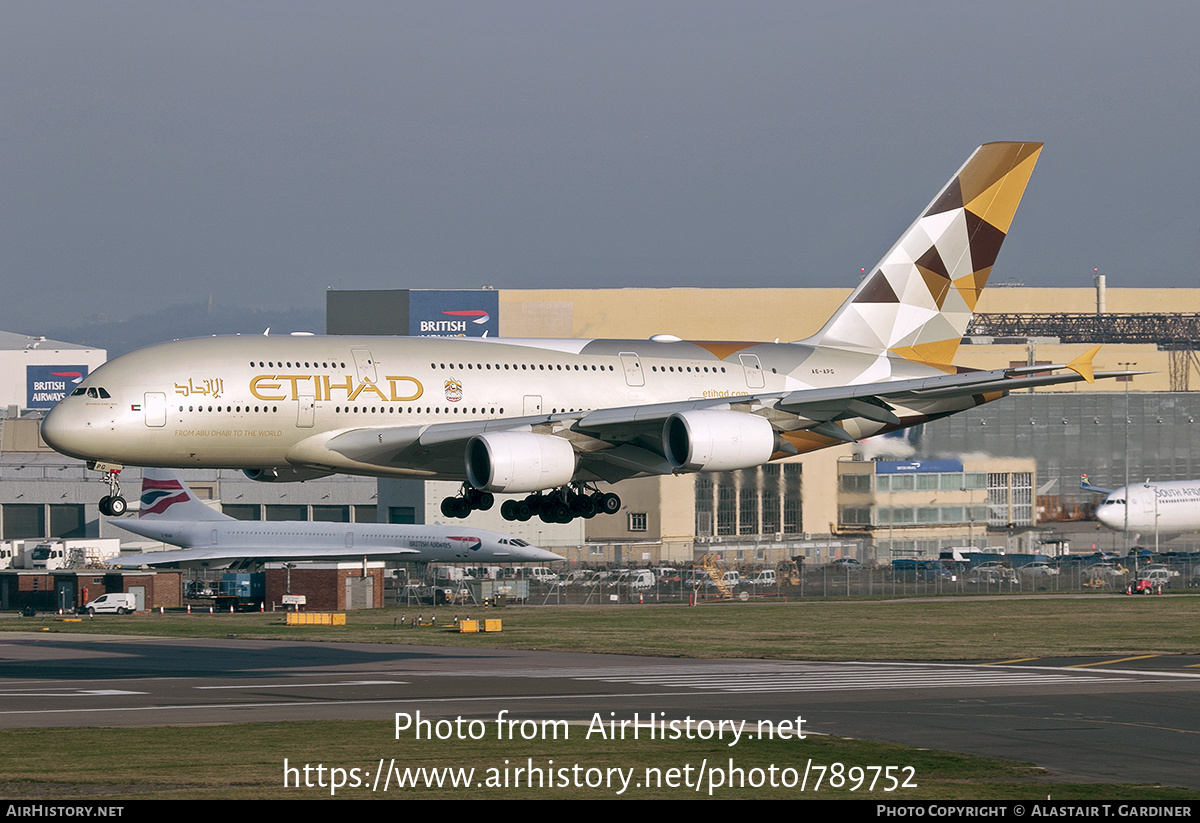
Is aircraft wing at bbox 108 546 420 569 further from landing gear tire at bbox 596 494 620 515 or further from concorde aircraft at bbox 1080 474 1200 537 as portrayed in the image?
landing gear tire at bbox 596 494 620 515

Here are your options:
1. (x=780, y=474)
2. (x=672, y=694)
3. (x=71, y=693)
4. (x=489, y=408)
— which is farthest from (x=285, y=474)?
(x=780, y=474)

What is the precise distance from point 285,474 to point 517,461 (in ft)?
29.8

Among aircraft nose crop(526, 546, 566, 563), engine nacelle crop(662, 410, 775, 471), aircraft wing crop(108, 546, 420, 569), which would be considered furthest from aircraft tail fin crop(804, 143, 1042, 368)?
aircraft wing crop(108, 546, 420, 569)

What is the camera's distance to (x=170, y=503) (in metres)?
132

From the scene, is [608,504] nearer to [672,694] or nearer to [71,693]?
[672,694]

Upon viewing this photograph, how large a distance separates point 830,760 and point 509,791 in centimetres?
937

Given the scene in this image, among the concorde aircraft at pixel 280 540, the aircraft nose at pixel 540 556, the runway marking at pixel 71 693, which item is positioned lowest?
the runway marking at pixel 71 693

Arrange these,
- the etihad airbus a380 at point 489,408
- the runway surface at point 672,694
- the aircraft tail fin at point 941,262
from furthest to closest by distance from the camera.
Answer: the aircraft tail fin at point 941,262 < the etihad airbus a380 at point 489,408 < the runway surface at point 672,694

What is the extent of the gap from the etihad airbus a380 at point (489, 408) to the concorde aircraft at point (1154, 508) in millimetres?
85335

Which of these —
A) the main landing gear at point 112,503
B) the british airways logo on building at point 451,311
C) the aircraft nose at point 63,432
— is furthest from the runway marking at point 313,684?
the british airways logo on building at point 451,311

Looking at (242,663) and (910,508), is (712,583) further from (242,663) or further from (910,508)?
(242,663)

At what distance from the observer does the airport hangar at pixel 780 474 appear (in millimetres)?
126000

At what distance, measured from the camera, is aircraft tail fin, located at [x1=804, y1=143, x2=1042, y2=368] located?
2307 inches

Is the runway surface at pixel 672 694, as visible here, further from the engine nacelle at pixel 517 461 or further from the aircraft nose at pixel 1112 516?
the aircraft nose at pixel 1112 516
